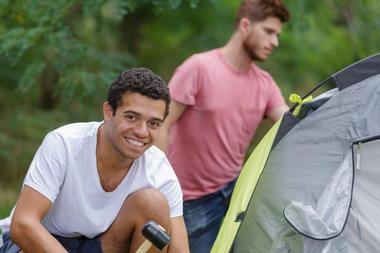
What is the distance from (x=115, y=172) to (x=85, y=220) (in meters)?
0.20

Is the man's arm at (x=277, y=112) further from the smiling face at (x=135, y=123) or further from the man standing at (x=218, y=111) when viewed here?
the smiling face at (x=135, y=123)

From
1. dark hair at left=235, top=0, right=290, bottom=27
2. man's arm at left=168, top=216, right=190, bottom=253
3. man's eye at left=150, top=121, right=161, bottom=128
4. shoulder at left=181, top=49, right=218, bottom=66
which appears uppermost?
dark hair at left=235, top=0, right=290, bottom=27

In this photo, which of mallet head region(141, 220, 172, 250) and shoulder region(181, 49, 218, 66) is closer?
mallet head region(141, 220, 172, 250)

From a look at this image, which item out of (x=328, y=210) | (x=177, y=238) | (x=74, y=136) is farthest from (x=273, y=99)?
(x=74, y=136)

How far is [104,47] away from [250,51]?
3.13 meters

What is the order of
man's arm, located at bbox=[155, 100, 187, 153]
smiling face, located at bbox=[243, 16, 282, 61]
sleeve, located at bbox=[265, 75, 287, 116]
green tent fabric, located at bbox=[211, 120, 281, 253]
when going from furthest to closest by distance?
1. sleeve, located at bbox=[265, 75, 287, 116]
2. smiling face, located at bbox=[243, 16, 282, 61]
3. man's arm, located at bbox=[155, 100, 187, 153]
4. green tent fabric, located at bbox=[211, 120, 281, 253]

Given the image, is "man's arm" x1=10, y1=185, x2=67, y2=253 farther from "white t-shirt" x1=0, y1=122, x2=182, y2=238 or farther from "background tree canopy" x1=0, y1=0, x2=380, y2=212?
"background tree canopy" x1=0, y1=0, x2=380, y2=212

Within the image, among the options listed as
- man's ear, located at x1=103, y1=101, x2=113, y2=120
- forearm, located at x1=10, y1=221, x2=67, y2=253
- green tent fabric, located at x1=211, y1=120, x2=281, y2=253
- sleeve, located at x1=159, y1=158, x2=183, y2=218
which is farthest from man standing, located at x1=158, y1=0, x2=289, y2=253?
forearm, located at x1=10, y1=221, x2=67, y2=253

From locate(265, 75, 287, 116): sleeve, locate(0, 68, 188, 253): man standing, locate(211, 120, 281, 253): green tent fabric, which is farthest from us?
locate(265, 75, 287, 116): sleeve

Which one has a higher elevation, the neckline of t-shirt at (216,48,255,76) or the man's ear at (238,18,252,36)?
the man's ear at (238,18,252,36)

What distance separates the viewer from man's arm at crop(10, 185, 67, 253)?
2.69m

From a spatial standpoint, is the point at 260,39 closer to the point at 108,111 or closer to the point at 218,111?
the point at 218,111

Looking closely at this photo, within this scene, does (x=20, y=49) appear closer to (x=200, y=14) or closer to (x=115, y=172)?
(x=115, y=172)

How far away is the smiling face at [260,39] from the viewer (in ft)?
11.8
